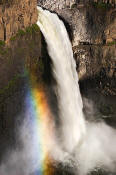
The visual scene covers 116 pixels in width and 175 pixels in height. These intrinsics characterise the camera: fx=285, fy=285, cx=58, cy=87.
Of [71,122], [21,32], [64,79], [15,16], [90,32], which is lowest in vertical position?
[71,122]

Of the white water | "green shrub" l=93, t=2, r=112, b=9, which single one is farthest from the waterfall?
"green shrub" l=93, t=2, r=112, b=9

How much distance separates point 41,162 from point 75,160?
6.44ft

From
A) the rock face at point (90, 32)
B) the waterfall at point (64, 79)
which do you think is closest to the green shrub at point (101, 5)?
the rock face at point (90, 32)

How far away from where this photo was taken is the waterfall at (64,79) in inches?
695

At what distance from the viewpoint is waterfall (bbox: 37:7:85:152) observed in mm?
17656

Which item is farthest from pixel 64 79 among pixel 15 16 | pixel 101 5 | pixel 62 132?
pixel 101 5

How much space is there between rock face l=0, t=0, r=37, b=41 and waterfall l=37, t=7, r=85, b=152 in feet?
4.07

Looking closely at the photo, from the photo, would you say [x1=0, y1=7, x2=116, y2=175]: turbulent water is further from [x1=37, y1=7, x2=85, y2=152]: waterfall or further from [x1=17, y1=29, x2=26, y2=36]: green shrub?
[x1=17, y1=29, x2=26, y2=36]: green shrub

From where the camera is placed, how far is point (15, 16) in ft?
47.7

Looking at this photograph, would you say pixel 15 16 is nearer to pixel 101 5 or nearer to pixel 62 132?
pixel 62 132

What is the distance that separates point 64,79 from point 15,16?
19.2 ft

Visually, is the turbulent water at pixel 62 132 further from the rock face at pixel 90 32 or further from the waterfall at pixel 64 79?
the rock face at pixel 90 32

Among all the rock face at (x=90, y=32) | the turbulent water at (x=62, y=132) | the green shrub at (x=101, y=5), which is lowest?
the turbulent water at (x=62, y=132)

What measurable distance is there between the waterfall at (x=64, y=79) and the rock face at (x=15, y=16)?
1.24m
